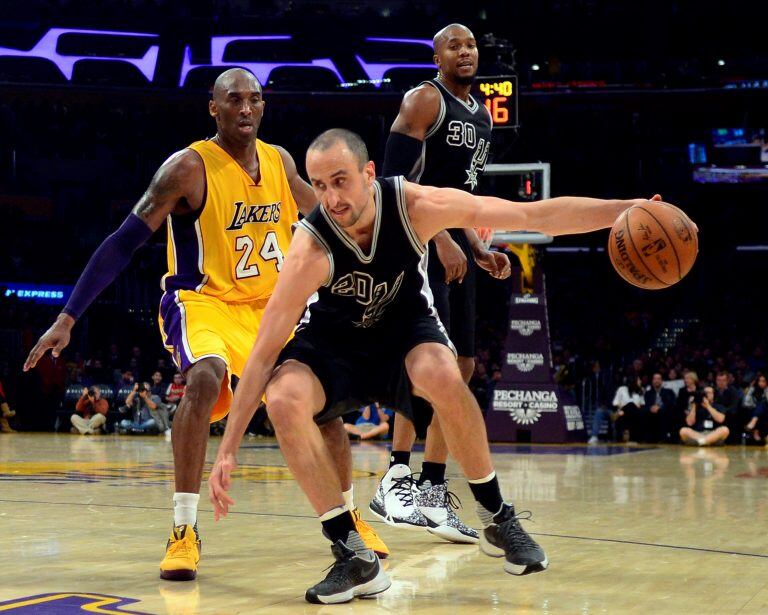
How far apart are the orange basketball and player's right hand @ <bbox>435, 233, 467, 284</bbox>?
4.50 feet

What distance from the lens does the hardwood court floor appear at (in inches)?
124

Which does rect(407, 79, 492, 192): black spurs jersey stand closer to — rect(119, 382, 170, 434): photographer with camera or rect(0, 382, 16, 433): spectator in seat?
rect(119, 382, 170, 434): photographer with camera

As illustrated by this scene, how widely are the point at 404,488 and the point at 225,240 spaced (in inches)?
55.7

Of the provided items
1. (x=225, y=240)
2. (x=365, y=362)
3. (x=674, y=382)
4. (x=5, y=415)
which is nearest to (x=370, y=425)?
(x=674, y=382)

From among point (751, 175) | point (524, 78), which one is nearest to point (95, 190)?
point (524, 78)

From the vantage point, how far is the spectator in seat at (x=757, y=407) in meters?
13.0

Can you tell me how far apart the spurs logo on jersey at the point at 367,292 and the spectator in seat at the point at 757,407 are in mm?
10459

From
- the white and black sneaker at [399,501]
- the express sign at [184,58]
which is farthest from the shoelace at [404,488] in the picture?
the express sign at [184,58]

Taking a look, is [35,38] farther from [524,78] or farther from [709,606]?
[709,606]

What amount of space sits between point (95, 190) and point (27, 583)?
2160 cm

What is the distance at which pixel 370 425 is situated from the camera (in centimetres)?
1423

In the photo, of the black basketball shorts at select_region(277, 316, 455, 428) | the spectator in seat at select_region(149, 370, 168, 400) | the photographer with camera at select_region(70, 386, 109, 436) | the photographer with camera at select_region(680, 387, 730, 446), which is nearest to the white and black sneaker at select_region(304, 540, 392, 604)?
the black basketball shorts at select_region(277, 316, 455, 428)

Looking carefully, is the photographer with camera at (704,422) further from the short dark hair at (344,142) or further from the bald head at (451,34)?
the short dark hair at (344,142)

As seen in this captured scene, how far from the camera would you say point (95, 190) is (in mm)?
23891
